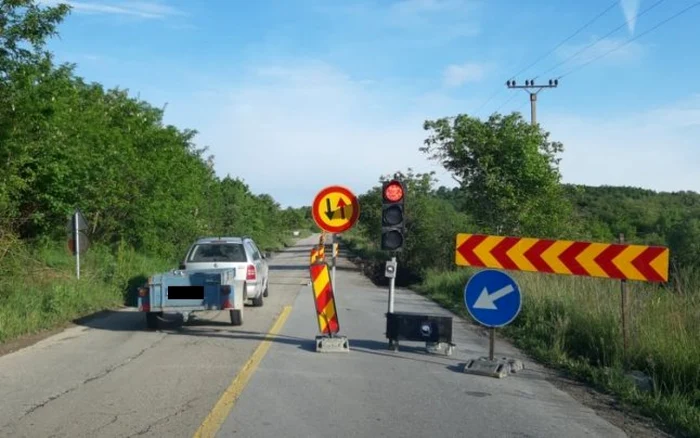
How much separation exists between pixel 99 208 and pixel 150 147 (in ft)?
20.2

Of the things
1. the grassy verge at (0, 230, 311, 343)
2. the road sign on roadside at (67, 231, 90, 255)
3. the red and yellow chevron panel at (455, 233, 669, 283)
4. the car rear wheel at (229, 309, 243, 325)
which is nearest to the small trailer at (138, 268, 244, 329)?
the car rear wheel at (229, 309, 243, 325)

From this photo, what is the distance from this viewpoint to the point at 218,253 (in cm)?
1722

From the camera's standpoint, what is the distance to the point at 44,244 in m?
20.0

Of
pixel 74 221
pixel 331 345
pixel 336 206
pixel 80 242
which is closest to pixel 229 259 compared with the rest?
pixel 74 221

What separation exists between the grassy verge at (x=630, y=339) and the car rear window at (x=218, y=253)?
649 cm

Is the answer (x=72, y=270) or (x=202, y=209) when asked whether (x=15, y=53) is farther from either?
(x=202, y=209)

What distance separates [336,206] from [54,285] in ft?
26.0

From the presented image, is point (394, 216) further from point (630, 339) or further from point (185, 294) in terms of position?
point (185, 294)

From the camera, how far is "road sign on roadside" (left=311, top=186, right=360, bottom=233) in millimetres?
11297

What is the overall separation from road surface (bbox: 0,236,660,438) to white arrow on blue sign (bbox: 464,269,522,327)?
80 cm

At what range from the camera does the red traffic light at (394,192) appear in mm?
11328

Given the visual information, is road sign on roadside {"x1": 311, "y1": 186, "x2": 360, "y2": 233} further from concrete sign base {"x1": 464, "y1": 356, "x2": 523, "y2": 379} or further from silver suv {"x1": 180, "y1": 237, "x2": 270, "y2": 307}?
silver suv {"x1": 180, "y1": 237, "x2": 270, "y2": 307}

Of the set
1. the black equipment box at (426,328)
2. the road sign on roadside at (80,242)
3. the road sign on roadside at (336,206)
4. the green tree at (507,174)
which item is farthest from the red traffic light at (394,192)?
the green tree at (507,174)

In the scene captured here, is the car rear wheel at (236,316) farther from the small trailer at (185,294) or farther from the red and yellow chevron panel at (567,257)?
the red and yellow chevron panel at (567,257)
